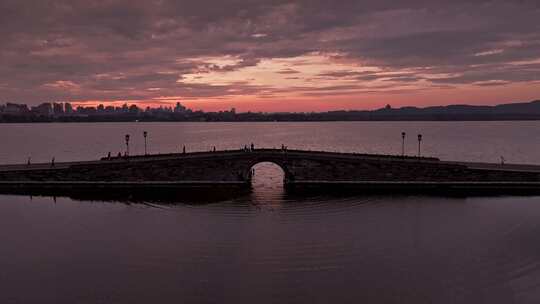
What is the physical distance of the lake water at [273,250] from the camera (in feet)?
58.6

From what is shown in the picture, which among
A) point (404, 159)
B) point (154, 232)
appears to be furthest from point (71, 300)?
point (404, 159)

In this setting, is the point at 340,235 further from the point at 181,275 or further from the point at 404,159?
the point at 404,159

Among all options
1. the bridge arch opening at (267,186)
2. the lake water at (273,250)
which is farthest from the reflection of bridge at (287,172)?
the lake water at (273,250)

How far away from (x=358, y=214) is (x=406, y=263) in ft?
32.1

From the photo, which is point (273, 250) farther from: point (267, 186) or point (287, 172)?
point (267, 186)

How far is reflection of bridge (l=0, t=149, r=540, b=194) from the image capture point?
3853 centimetres

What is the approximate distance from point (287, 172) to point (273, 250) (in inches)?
750

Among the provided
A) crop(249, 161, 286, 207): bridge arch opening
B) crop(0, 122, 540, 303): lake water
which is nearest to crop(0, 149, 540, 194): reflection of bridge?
crop(249, 161, 286, 207): bridge arch opening

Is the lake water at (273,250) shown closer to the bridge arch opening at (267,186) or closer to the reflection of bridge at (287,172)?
the bridge arch opening at (267,186)

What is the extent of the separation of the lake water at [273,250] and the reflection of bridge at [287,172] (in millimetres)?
3604

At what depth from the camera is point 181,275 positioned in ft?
63.7

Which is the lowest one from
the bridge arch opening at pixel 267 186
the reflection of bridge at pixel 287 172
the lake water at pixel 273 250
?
the lake water at pixel 273 250

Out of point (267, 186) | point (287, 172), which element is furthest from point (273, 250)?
point (267, 186)

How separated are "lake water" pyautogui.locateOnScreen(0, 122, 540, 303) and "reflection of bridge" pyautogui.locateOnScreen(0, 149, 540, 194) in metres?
3.60
